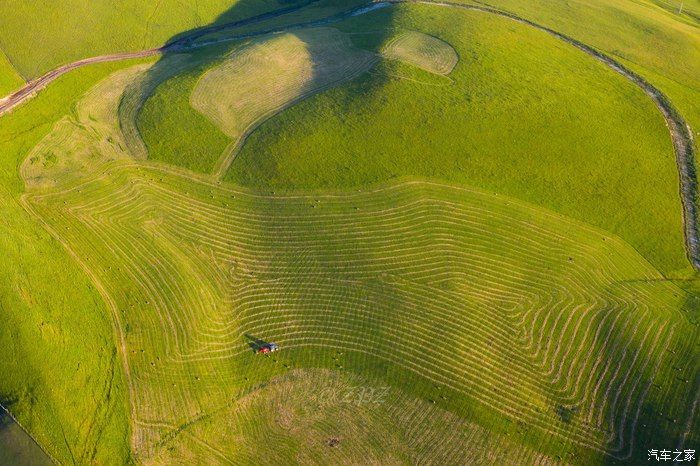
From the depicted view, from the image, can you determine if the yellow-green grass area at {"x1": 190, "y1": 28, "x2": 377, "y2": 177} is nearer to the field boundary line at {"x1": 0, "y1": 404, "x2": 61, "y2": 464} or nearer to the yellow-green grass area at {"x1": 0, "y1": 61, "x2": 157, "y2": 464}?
the yellow-green grass area at {"x1": 0, "y1": 61, "x2": 157, "y2": 464}

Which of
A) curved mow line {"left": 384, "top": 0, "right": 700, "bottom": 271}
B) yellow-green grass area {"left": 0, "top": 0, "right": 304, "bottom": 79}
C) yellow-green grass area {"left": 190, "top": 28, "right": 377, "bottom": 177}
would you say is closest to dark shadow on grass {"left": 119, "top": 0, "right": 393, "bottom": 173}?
yellow-green grass area {"left": 190, "top": 28, "right": 377, "bottom": 177}

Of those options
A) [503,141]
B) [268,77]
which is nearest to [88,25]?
[268,77]

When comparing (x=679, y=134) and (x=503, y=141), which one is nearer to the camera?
(x=503, y=141)

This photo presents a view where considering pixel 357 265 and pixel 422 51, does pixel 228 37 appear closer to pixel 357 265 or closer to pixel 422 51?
pixel 422 51

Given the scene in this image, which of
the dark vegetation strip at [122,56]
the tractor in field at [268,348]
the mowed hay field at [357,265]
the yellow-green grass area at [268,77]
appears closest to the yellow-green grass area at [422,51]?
the mowed hay field at [357,265]

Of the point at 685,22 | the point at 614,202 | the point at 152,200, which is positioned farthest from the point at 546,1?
the point at 152,200

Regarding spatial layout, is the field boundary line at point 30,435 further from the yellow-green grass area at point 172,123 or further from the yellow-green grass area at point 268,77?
the yellow-green grass area at point 268,77

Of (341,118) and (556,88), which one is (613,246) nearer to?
(556,88)
